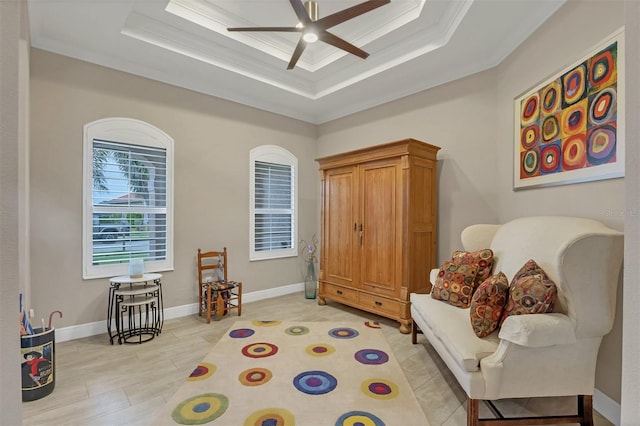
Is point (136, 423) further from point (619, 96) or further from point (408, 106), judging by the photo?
point (408, 106)

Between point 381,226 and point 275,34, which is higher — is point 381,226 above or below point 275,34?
below

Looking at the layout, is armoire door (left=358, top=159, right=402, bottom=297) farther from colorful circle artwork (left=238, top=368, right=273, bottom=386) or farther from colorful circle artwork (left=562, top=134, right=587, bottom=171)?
colorful circle artwork (left=238, top=368, right=273, bottom=386)

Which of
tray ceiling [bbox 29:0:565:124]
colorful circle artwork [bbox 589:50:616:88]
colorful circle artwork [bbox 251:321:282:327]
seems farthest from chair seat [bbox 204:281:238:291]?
colorful circle artwork [bbox 589:50:616:88]

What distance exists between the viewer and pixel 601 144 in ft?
6.64

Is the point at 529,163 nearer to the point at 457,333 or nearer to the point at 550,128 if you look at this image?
the point at 550,128

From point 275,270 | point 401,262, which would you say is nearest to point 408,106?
point 401,262

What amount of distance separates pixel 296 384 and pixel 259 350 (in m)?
0.68

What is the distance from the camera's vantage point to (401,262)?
329cm

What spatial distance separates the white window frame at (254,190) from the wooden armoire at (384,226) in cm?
96

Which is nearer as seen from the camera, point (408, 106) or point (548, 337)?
point (548, 337)

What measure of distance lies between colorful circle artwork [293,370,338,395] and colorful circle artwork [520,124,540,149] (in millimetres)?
2617

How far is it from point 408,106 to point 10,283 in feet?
13.6

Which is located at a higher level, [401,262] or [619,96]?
[619,96]

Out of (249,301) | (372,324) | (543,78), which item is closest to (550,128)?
(543,78)
